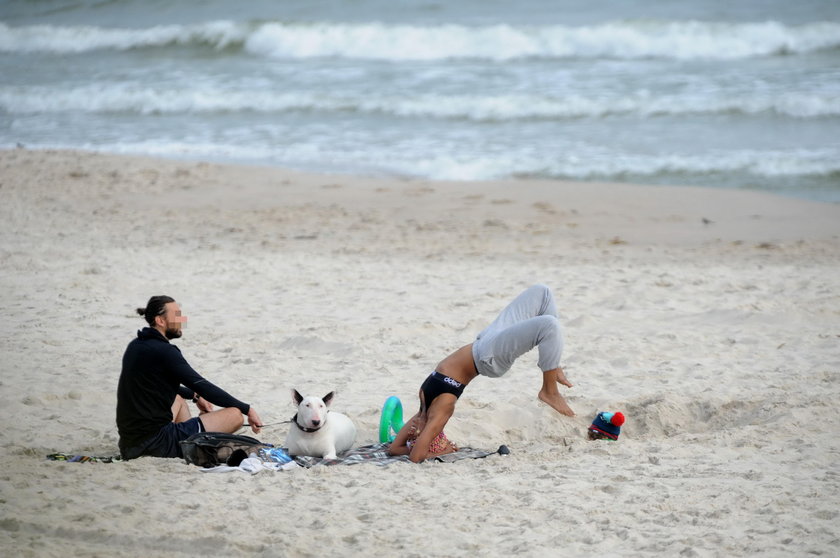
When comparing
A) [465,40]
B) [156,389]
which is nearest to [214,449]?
[156,389]

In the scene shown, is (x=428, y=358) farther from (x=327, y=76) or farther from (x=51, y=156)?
(x=327, y=76)

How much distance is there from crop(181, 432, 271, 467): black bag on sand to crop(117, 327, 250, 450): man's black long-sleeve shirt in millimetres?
195

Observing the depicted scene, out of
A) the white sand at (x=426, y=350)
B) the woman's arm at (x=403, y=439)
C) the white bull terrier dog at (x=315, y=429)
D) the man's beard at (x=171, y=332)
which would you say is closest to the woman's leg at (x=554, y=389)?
the white sand at (x=426, y=350)

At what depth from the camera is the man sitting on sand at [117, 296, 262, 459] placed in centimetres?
539

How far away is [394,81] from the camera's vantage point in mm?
21625

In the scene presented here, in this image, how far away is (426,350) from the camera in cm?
770

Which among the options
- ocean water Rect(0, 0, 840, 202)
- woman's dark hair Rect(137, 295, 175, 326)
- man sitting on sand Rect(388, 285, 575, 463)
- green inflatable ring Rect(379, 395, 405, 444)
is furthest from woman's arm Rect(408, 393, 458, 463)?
ocean water Rect(0, 0, 840, 202)

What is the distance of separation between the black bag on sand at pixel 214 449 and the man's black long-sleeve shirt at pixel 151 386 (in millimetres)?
195

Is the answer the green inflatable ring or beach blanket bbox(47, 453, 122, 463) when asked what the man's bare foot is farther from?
beach blanket bbox(47, 453, 122, 463)

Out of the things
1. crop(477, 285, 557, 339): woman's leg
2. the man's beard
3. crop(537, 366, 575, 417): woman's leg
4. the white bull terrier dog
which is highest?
crop(477, 285, 557, 339): woman's leg

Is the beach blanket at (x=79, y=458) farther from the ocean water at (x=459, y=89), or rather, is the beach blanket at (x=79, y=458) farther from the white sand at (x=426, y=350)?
the ocean water at (x=459, y=89)

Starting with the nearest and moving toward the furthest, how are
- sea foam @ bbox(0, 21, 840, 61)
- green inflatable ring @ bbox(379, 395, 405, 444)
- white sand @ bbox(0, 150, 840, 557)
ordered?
1. white sand @ bbox(0, 150, 840, 557)
2. green inflatable ring @ bbox(379, 395, 405, 444)
3. sea foam @ bbox(0, 21, 840, 61)

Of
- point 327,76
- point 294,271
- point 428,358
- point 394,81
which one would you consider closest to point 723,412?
point 428,358

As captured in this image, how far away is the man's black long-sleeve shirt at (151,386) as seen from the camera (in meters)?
5.39
